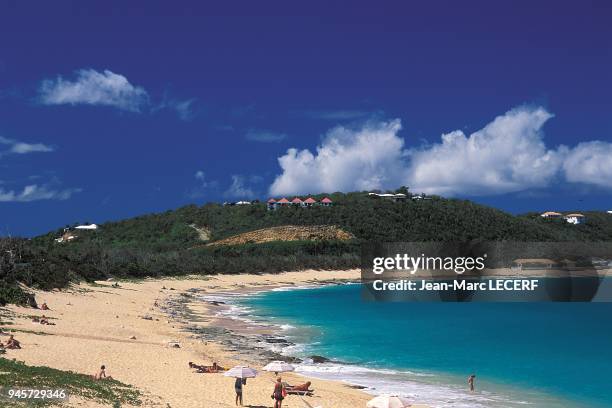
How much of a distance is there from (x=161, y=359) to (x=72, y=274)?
33.0 m

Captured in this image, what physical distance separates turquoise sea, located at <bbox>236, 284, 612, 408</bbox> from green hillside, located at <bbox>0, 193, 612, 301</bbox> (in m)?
24.1

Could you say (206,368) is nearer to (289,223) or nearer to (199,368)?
(199,368)

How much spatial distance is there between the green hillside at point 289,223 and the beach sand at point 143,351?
30.6 metres

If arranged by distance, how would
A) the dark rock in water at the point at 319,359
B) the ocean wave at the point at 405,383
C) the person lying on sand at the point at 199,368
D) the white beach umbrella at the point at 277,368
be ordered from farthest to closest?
the dark rock in water at the point at 319,359, the person lying on sand at the point at 199,368, the ocean wave at the point at 405,383, the white beach umbrella at the point at 277,368

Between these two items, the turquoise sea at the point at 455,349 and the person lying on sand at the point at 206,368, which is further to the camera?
the turquoise sea at the point at 455,349

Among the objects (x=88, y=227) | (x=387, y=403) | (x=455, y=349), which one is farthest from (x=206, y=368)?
(x=88, y=227)

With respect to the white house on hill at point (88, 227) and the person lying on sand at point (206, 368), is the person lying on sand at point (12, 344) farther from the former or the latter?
the white house on hill at point (88, 227)

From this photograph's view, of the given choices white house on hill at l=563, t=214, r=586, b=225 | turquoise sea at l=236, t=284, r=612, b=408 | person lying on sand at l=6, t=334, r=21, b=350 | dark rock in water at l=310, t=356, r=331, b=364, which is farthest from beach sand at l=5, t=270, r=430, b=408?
white house on hill at l=563, t=214, r=586, b=225

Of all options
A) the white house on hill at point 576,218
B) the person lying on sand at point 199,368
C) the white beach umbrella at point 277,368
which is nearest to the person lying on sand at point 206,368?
the person lying on sand at point 199,368

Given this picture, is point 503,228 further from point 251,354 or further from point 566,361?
point 251,354

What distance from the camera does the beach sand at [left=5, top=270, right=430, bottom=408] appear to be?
66.2ft

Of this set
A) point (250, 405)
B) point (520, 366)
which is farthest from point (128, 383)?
point (520, 366)

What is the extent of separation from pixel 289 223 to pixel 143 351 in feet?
313

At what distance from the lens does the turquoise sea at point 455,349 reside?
25.2 m
